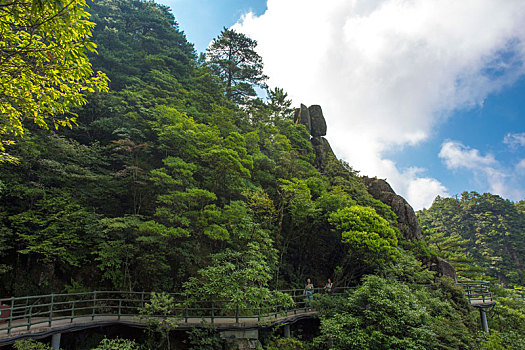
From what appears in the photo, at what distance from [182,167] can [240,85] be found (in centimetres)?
1581

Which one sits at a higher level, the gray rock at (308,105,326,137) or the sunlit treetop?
the gray rock at (308,105,326,137)

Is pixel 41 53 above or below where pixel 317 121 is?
below

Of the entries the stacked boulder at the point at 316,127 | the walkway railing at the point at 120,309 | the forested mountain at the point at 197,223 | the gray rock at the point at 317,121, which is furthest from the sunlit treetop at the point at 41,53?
the gray rock at the point at 317,121

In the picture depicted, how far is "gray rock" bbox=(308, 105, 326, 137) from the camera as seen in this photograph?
2797 centimetres

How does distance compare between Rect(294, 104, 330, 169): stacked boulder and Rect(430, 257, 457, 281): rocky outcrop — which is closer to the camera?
Rect(430, 257, 457, 281): rocky outcrop

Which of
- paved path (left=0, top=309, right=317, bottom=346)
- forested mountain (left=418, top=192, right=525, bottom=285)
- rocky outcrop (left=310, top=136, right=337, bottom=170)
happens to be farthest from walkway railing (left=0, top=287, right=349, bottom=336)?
forested mountain (left=418, top=192, right=525, bottom=285)

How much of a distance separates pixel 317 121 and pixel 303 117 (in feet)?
5.89

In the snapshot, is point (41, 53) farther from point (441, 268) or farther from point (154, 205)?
point (441, 268)

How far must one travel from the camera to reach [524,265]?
38156 mm

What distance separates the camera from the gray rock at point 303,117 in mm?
27667

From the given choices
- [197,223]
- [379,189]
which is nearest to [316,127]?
[379,189]

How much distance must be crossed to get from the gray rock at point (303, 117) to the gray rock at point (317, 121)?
0.46 m

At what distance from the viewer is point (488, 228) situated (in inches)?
1751

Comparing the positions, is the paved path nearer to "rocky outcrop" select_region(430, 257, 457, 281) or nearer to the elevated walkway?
the elevated walkway
